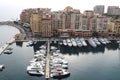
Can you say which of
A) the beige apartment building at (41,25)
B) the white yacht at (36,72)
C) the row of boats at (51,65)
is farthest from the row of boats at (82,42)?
the white yacht at (36,72)

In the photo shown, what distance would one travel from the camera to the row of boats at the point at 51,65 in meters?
30.7

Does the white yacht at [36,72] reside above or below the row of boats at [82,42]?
below

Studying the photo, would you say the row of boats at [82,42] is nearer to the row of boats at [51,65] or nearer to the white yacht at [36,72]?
the row of boats at [51,65]

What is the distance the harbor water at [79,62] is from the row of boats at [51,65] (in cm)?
83

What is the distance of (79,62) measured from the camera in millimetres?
36094

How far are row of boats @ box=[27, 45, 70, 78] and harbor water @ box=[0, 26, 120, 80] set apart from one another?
32.8 inches

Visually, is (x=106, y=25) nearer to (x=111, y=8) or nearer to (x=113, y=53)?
(x=113, y=53)

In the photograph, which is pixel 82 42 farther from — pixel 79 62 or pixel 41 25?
pixel 79 62

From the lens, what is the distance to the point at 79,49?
142 ft

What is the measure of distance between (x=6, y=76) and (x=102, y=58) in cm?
1728

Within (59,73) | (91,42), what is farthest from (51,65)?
(91,42)

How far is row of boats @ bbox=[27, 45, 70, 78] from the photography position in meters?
30.7

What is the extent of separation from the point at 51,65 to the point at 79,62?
529 cm

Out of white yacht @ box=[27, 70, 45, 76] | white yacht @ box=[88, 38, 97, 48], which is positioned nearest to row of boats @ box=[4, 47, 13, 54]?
white yacht @ box=[27, 70, 45, 76]
